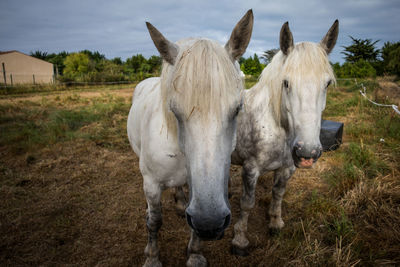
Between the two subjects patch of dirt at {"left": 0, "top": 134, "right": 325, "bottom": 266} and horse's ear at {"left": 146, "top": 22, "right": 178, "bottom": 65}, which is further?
patch of dirt at {"left": 0, "top": 134, "right": 325, "bottom": 266}

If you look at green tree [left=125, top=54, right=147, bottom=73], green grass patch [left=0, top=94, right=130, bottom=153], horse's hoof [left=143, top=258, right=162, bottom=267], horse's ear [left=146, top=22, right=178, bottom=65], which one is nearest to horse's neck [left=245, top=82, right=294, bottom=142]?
horse's ear [left=146, top=22, right=178, bottom=65]

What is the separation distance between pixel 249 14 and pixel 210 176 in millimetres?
1019

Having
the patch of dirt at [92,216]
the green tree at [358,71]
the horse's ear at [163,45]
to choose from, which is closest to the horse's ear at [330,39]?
the horse's ear at [163,45]

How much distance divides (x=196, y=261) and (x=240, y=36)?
2146 mm

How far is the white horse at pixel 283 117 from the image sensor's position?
1.76 m

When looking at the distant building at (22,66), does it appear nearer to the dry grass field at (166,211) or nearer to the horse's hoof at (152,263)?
the dry grass field at (166,211)

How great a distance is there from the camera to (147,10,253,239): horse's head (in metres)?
1.07

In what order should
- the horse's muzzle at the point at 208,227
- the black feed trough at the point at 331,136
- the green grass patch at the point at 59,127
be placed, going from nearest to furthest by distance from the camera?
the horse's muzzle at the point at 208,227 < the black feed trough at the point at 331,136 < the green grass patch at the point at 59,127

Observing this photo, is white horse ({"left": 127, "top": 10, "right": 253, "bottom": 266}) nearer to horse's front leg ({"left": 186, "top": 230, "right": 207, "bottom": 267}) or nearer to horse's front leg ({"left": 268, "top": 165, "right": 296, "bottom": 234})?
horse's front leg ({"left": 186, "top": 230, "right": 207, "bottom": 267})

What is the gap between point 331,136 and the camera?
14.4 ft

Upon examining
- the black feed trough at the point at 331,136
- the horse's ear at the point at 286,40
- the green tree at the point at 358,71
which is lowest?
the black feed trough at the point at 331,136

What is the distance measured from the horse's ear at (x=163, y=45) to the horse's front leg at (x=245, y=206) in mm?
1492

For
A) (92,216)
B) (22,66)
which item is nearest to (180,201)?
(92,216)

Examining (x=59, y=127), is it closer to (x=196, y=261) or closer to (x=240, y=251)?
(x=196, y=261)
